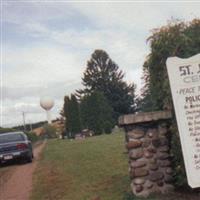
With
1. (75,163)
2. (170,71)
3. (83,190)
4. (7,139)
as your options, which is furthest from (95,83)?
(170,71)

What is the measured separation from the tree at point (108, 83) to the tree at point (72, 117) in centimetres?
1078

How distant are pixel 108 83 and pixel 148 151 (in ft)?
230

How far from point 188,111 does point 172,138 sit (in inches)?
156

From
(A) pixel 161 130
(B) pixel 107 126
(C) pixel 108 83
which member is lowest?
(A) pixel 161 130

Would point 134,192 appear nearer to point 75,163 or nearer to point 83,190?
point 83,190

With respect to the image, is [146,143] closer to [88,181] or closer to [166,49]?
[166,49]

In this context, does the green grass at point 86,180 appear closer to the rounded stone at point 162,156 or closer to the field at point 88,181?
the field at point 88,181

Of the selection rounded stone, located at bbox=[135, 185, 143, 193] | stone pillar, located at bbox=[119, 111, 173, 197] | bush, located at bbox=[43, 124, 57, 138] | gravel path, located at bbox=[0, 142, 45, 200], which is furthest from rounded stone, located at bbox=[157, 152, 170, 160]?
bush, located at bbox=[43, 124, 57, 138]

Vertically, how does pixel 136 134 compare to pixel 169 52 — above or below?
below

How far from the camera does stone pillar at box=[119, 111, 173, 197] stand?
1024 centimetres

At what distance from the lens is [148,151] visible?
10320 mm

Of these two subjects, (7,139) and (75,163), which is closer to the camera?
(75,163)

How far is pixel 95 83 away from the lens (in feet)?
265

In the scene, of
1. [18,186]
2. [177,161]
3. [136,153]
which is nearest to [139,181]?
[136,153]
